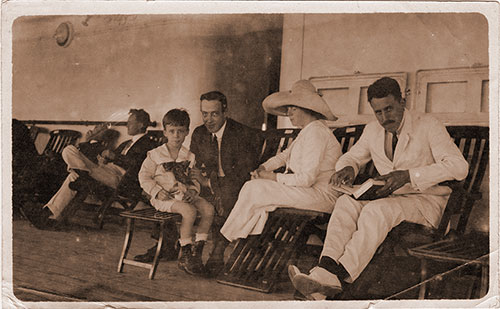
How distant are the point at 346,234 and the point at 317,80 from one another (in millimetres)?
707

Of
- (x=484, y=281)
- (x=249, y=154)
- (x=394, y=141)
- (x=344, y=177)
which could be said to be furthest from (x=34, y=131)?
(x=484, y=281)

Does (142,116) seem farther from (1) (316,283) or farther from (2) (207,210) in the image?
(1) (316,283)

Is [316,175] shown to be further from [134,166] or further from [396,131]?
[134,166]

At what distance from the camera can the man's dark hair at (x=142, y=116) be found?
2.62 meters

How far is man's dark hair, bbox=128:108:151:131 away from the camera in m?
2.62

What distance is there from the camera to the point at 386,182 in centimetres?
254

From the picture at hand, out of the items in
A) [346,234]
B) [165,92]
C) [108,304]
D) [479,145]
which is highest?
[165,92]

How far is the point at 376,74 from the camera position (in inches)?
101

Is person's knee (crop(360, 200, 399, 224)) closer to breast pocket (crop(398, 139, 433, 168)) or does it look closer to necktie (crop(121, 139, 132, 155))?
breast pocket (crop(398, 139, 433, 168))

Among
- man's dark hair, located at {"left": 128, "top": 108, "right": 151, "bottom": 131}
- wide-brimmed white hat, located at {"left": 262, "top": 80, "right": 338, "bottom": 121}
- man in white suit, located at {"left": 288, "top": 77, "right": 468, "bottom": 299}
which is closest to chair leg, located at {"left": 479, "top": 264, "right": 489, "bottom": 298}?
man in white suit, located at {"left": 288, "top": 77, "right": 468, "bottom": 299}

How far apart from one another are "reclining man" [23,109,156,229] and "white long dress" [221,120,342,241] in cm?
49

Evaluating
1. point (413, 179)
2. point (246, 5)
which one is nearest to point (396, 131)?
point (413, 179)

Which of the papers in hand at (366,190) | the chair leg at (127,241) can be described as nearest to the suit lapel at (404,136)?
the papers in hand at (366,190)

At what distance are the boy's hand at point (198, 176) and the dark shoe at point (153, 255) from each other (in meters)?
0.34
